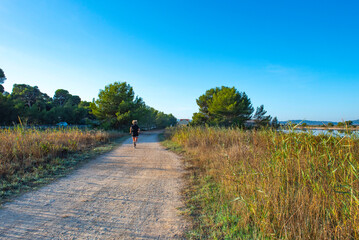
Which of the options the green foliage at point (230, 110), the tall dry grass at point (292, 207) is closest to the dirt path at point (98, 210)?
the tall dry grass at point (292, 207)

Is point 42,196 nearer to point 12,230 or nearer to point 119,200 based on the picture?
point 12,230

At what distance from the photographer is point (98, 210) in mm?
2773

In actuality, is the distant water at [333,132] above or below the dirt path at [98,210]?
above

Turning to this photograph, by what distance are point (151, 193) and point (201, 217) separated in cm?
132

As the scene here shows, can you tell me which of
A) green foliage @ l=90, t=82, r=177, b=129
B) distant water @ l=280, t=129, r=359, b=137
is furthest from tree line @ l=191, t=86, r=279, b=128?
distant water @ l=280, t=129, r=359, b=137

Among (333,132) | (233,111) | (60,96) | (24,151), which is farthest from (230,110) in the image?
(60,96)

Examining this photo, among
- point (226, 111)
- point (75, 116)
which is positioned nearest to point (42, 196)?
point (226, 111)

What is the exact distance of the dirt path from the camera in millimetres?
2189

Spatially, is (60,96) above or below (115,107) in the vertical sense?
above

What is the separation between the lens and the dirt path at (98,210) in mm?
2189

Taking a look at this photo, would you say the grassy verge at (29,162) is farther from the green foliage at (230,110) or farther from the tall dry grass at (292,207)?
the green foliage at (230,110)

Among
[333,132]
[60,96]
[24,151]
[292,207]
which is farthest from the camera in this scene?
[60,96]

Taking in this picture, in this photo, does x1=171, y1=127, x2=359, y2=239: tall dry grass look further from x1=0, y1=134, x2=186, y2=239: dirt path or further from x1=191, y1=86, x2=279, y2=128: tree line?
x1=191, y1=86, x2=279, y2=128: tree line

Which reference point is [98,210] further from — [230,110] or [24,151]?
[230,110]
